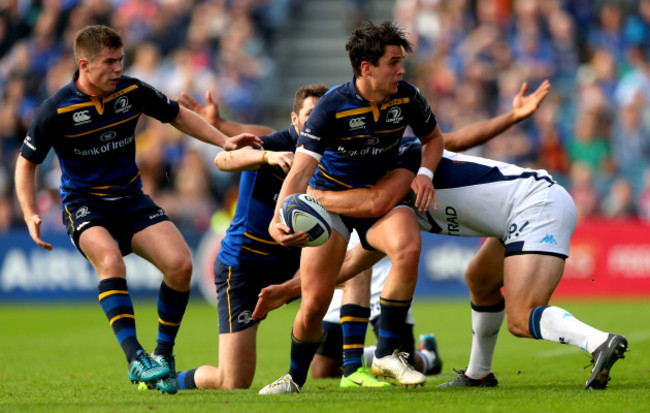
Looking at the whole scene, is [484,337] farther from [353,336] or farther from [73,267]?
[73,267]

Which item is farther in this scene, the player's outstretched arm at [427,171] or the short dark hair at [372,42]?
the player's outstretched arm at [427,171]

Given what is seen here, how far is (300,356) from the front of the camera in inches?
256

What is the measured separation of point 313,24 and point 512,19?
5.34 meters

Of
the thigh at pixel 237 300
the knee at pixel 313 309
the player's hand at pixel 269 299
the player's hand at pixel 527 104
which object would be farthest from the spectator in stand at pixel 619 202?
the knee at pixel 313 309

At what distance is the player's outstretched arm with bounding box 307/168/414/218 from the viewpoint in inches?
258

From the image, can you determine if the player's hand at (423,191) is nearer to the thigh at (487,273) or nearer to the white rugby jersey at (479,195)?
the white rugby jersey at (479,195)

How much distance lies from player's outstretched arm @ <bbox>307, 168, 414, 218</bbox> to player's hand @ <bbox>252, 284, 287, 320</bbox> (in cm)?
78

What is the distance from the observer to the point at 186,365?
906 centimetres

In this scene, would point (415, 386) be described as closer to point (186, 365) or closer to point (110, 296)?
point (110, 296)

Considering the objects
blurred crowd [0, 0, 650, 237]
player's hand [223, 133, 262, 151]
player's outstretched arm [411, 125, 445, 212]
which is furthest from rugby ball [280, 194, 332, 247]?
blurred crowd [0, 0, 650, 237]

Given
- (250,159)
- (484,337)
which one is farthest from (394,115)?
(484,337)

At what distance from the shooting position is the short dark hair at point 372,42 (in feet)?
20.8

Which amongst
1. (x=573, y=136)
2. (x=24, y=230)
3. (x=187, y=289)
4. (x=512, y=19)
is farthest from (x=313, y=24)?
(x=187, y=289)

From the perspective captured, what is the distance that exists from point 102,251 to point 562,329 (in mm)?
3133
